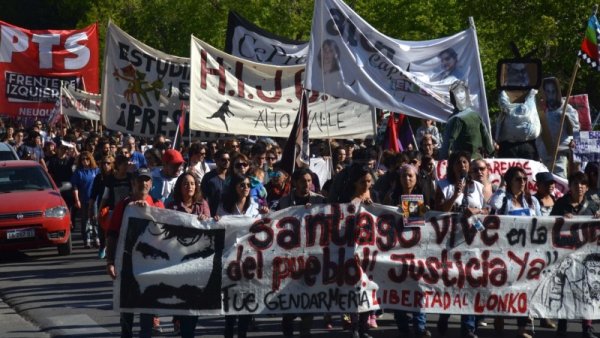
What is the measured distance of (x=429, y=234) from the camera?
11.3 m

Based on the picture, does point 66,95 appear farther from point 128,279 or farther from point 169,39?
point 128,279

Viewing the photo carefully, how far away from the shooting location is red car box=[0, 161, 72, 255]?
18.1m

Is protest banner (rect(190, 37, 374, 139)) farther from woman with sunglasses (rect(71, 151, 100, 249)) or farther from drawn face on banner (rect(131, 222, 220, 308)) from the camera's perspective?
drawn face on banner (rect(131, 222, 220, 308))

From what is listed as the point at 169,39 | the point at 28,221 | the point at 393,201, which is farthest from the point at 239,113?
the point at 169,39

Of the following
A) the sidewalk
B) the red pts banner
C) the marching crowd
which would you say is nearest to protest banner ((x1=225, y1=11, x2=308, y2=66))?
the marching crowd

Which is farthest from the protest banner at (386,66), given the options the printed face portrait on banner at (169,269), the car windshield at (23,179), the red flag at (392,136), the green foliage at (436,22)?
the green foliage at (436,22)

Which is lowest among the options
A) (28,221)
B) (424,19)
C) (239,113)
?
(28,221)

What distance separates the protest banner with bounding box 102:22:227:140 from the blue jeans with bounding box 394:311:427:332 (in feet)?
31.1

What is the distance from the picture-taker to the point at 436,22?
117 ft

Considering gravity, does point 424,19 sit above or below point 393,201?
above

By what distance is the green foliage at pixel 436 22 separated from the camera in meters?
30.7

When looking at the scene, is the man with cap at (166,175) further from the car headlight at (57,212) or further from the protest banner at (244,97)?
the car headlight at (57,212)

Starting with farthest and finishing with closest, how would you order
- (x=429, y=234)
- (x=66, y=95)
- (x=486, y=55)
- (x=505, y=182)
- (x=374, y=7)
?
(x=374, y=7) → (x=486, y=55) → (x=66, y=95) → (x=505, y=182) → (x=429, y=234)

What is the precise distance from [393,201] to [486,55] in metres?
23.4
